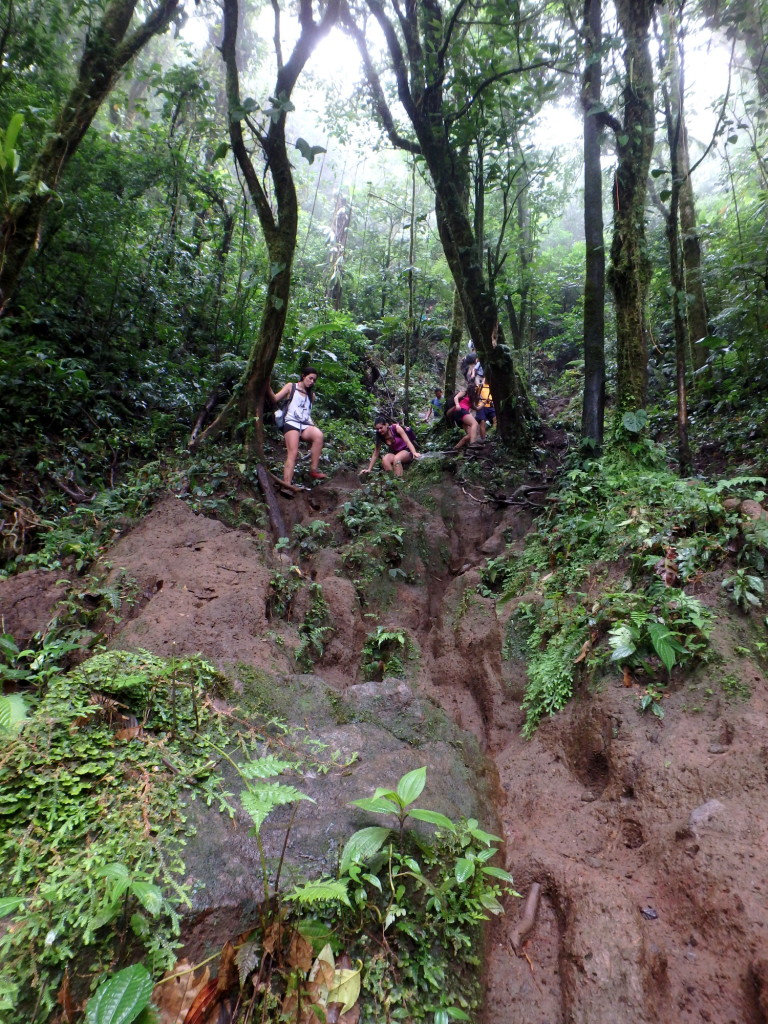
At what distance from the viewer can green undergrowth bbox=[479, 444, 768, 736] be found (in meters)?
3.36

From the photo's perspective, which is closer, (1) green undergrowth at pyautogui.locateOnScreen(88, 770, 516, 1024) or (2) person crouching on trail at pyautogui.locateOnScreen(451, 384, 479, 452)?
(1) green undergrowth at pyautogui.locateOnScreen(88, 770, 516, 1024)

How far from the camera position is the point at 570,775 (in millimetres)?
3234

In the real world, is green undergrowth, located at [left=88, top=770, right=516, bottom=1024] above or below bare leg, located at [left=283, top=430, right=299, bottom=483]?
below

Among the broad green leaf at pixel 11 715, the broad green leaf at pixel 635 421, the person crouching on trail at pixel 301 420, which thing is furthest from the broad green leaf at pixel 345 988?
the person crouching on trail at pixel 301 420

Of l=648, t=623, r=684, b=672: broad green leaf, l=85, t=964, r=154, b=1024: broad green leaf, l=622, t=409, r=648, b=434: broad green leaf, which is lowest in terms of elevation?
l=85, t=964, r=154, b=1024: broad green leaf

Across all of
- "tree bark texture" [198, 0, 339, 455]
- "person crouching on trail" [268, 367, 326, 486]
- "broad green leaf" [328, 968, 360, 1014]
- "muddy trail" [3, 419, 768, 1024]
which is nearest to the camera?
"broad green leaf" [328, 968, 360, 1014]

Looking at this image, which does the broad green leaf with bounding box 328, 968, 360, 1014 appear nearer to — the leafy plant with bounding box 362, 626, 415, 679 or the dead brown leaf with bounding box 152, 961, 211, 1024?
the dead brown leaf with bounding box 152, 961, 211, 1024

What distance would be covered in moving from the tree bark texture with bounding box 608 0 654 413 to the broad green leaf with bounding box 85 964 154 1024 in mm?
6538

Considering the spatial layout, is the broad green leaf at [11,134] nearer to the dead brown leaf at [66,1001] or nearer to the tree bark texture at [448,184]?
the tree bark texture at [448,184]

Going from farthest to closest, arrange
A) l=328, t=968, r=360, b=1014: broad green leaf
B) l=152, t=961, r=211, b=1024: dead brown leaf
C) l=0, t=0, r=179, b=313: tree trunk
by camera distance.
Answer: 1. l=0, t=0, r=179, b=313: tree trunk
2. l=328, t=968, r=360, b=1014: broad green leaf
3. l=152, t=961, r=211, b=1024: dead brown leaf

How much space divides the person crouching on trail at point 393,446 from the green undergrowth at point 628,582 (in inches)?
108

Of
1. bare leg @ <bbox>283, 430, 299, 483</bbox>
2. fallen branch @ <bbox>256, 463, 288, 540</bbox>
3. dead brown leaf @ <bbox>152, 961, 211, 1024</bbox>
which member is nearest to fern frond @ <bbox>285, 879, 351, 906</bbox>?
dead brown leaf @ <bbox>152, 961, 211, 1024</bbox>

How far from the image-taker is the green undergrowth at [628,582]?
132 inches

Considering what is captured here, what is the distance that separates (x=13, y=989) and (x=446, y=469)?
6.28m
